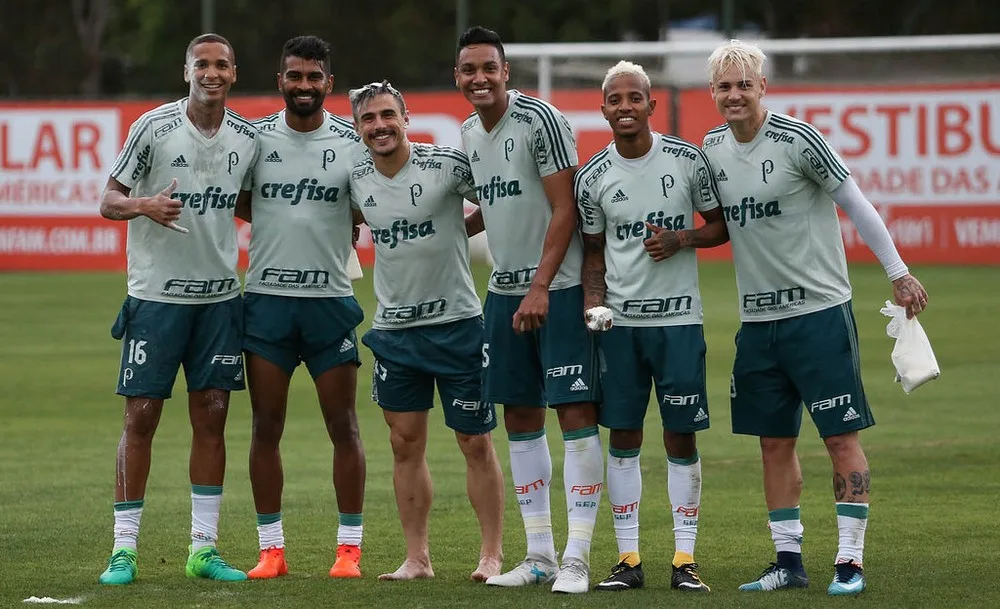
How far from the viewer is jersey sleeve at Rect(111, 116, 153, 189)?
7.68 meters

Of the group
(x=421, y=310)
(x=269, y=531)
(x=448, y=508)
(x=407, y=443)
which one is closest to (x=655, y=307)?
(x=421, y=310)

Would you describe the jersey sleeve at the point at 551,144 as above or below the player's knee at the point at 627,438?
above

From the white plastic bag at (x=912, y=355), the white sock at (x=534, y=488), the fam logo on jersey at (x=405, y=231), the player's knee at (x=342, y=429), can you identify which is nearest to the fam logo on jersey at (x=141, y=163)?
the fam logo on jersey at (x=405, y=231)

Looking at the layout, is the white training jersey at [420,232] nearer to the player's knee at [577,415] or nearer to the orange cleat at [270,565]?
the player's knee at [577,415]

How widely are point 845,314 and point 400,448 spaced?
213 centimetres

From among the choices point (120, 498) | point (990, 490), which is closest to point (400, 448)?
point (120, 498)

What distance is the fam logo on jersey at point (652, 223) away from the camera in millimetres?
7250

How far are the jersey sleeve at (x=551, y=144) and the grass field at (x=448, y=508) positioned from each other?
6.11 feet

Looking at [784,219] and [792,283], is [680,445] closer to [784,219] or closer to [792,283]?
[792,283]

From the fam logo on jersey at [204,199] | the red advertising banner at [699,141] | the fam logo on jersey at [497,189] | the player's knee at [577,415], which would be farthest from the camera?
the red advertising banner at [699,141]

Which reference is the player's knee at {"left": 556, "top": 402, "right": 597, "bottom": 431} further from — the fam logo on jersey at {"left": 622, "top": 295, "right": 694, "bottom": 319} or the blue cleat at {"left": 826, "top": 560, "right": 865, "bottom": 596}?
the blue cleat at {"left": 826, "top": 560, "right": 865, "bottom": 596}

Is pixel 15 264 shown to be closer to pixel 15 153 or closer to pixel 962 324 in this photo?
pixel 15 153

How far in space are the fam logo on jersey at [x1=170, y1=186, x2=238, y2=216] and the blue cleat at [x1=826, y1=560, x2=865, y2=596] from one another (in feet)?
10.5

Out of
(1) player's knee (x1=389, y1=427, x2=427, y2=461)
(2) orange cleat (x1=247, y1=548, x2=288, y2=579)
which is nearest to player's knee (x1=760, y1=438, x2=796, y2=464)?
(1) player's knee (x1=389, y1=427, x2=427, y2=461)
